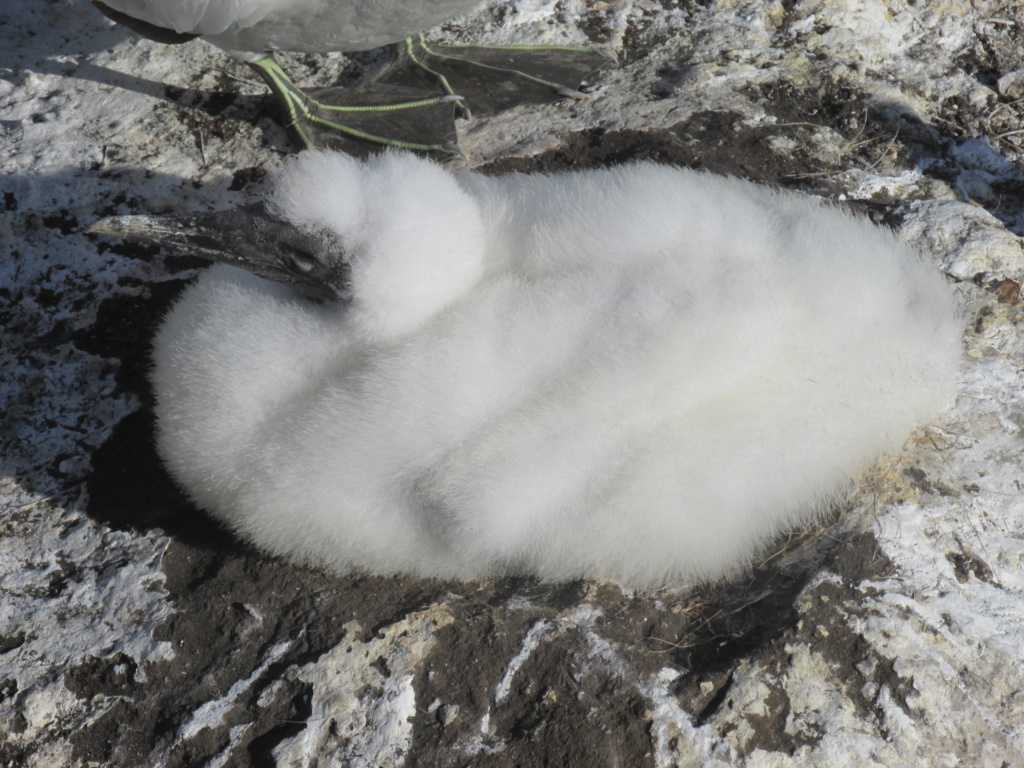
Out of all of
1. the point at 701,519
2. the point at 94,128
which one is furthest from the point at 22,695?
the point at 94,128

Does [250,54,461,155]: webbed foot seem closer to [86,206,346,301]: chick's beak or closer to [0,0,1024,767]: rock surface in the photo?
[0,0,1024,767]: rock surface

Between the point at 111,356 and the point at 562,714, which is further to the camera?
the point at 111,356

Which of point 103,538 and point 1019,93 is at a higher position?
point 1019,93

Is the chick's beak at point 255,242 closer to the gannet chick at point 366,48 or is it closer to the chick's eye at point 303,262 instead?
the chick's eye at point 303,262

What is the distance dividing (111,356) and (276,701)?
4.13 ft

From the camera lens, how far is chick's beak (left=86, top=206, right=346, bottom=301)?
212 cm

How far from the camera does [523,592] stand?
2148 millimetres

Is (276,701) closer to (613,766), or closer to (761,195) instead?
(613,766)

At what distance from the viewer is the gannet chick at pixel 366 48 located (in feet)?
9.63

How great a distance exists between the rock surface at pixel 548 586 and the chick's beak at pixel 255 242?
635mm

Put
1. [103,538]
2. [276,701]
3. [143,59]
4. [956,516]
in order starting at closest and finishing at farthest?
1. [276,701]
2. [956,516]
3. [103,538]
4. [143,59]

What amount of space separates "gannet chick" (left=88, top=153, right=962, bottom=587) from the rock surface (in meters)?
0.14

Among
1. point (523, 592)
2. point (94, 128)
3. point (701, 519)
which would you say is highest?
point (94, 128)

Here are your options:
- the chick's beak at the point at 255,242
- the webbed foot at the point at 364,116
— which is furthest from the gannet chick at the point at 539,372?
the webbed foot at the point at 364,116
